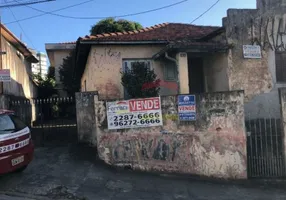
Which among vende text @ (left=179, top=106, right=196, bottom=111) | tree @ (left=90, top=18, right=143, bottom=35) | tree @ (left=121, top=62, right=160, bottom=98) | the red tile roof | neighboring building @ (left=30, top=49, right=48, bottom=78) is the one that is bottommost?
vende text @ (left=179, top=106, right=196, bottom=111)

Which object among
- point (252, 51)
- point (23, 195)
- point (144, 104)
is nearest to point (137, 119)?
point (144, 104)

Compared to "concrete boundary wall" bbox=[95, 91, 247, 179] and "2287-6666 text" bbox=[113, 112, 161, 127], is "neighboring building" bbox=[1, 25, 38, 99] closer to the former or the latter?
"2287-6666 text" bbox=[113, 112, 161, 127]

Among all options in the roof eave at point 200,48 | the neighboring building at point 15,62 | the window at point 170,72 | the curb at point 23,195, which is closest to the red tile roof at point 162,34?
the window at point 170,72

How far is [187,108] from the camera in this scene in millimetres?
7984

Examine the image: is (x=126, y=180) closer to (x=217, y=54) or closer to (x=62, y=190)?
(x=62, y=190)

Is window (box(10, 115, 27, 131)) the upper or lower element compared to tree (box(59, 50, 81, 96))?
lower

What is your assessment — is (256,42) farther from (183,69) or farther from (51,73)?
(51,73)

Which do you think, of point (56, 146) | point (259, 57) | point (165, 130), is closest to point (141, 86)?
point (165, 130)

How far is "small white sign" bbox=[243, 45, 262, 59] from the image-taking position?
422 inches

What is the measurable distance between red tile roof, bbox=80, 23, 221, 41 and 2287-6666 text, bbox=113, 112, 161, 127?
4.11 metres

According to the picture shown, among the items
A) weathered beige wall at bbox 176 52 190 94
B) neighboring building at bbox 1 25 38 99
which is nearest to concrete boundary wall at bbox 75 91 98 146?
weathered beige wall at bbox 176 52 190 94

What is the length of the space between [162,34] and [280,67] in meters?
4.67

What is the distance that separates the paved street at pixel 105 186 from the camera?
645cm

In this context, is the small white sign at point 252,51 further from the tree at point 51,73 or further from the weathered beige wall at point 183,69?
Result: the tree at point 51,73
